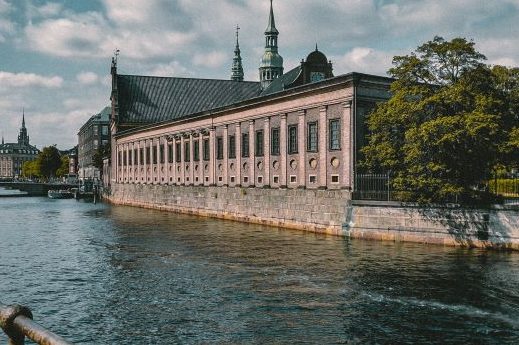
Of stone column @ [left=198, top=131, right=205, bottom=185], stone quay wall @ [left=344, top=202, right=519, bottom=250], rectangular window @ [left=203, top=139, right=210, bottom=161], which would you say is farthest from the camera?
stone column @ [left=198, top=131, right=205, bottom=185]

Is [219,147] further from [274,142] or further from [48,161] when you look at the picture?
[48,161]

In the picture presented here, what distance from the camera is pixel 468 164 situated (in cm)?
2808

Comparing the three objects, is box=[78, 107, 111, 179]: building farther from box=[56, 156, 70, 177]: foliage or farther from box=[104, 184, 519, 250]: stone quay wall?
box=[104, 184, 519, 250]: stone quay wall

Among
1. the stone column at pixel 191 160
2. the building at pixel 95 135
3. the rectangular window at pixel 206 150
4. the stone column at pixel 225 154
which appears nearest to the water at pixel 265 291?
the stone column at pixel 225 154

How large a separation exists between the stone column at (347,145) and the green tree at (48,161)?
142m

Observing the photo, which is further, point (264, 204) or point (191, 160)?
point (191, 160)

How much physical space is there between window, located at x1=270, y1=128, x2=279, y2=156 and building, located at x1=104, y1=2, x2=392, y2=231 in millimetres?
86

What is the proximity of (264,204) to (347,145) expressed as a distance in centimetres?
1108

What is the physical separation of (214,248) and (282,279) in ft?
31.5

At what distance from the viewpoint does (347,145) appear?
35781 millimetres

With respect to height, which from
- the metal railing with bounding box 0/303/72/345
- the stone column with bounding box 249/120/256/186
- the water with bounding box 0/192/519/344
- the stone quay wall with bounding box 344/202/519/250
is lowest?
the water with bounding box 0/192/519/344

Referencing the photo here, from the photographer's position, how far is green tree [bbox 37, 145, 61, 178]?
6265 inches

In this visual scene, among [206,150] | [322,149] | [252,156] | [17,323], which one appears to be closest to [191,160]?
[206,150]

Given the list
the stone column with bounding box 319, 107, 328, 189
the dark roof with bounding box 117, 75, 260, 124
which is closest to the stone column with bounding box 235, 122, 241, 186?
the stone column with bounding box 319, 107, 328, 189
